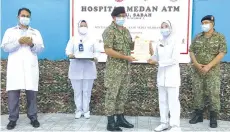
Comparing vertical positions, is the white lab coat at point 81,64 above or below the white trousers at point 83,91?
above

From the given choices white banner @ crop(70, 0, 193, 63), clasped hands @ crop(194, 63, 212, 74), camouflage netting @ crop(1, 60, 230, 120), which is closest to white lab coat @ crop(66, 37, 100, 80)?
camouflage netting @ crop(1, 60, 230, 120)

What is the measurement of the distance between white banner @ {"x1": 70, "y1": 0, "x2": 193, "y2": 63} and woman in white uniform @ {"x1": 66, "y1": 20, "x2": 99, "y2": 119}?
1223mm

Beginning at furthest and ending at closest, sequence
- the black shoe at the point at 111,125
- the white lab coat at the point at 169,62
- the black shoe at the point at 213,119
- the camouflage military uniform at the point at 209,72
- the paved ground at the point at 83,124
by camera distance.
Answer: the black shoe at the point at 213,119, the camouflage military uniform at the point at 209,72, the paved ground at the point at 83,124, the black shoe at the point at 111,125, the white lab coat at the point at 169,62

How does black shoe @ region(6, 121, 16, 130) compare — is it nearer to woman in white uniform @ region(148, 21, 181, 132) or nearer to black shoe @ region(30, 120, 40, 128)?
black shoe @ region(30, 120, 40, 128)

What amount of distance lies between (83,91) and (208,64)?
2.17m

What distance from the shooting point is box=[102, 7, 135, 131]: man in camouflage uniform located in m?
5.80

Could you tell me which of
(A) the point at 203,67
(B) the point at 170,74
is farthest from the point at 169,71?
(A) the point at 203,67

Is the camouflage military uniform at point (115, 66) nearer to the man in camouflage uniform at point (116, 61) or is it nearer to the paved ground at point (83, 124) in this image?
the man in camouflage uniform at point (116, 61)

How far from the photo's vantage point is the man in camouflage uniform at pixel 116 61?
580 cm

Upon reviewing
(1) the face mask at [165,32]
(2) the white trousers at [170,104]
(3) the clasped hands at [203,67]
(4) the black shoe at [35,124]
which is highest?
(1) the face mask at [165,32]

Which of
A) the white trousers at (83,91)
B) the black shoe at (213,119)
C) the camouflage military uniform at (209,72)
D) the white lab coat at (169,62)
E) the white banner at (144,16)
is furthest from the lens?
the white banner at (144,16)

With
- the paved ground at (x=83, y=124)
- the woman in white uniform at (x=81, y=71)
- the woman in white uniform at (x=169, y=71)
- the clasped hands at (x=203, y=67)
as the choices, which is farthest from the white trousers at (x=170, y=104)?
the woman in white uniform at (x=81, y=71)

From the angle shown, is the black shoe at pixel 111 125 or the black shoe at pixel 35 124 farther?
the black shoe at pixel 35 124

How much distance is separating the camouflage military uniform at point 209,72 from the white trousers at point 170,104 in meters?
0.80
